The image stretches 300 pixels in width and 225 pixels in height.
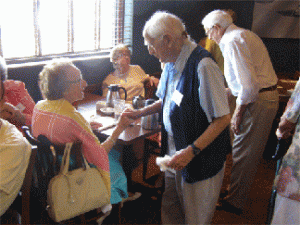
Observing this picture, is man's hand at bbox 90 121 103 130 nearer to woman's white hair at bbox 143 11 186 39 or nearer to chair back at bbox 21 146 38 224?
chair back at bbox 21 146 38 224

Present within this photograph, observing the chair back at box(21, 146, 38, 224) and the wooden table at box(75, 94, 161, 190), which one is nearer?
the chair back at box(21, 146, 38, 224)

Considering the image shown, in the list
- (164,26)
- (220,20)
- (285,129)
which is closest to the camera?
(164,26)

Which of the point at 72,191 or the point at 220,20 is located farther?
the point at 220,20

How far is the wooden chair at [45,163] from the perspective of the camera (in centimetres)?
170

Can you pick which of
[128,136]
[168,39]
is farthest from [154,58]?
[168,39]

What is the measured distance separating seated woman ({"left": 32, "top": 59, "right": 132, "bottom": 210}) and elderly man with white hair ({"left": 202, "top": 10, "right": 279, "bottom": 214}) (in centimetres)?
118

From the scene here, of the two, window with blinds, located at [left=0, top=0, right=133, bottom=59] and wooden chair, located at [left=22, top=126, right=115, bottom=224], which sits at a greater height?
window with blinds, located at [left=0, top=0, right=133, bottom=59]

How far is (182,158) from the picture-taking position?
5.17ft

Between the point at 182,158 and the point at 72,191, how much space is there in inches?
25.1

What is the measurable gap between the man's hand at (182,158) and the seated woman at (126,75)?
6.17 feet

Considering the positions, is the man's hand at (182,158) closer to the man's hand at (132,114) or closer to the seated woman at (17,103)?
the man's hand at (132,114)

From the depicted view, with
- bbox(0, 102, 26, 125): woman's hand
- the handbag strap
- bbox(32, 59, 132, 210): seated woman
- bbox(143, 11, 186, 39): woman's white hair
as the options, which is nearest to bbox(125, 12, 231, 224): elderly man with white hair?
bbox(143, 11, 186, 39): woman's white hair

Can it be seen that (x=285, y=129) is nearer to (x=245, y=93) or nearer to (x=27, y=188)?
(x=245, y=93)

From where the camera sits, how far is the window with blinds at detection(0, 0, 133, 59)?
3049mm
